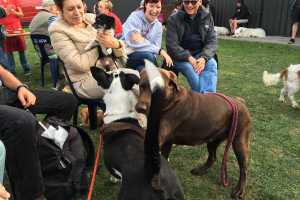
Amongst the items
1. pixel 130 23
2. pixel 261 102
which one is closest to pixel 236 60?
pixel 261 102

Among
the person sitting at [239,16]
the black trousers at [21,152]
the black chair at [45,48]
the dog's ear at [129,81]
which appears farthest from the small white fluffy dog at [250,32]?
the black trousers at [21,152]

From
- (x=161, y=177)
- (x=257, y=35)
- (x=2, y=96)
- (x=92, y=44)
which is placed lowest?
(x=257, y=35)

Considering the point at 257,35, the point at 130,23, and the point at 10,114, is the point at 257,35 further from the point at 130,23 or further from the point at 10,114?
the point at 10,114

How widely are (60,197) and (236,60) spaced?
6.99m

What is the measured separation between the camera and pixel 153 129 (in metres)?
2.06

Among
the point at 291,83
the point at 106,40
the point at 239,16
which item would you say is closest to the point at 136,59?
the point at 106,40

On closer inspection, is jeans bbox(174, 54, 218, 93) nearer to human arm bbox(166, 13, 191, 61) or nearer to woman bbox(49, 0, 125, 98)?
human arm bbox(166, 13, 191, 61)

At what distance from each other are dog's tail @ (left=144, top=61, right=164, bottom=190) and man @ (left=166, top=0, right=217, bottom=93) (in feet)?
7.41

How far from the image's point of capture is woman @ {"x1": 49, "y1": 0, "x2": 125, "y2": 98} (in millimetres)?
3699

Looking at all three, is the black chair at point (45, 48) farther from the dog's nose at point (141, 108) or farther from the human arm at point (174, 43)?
the dog's nose at point (141, 108)

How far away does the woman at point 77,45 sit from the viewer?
3.70 m

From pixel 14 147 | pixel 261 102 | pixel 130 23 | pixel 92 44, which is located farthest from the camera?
pixel 261 102

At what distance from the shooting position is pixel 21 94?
9.96ft

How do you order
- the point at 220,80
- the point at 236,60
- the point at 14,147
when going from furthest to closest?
the point at 236,60
the point at 220,80
the point at 14,147
